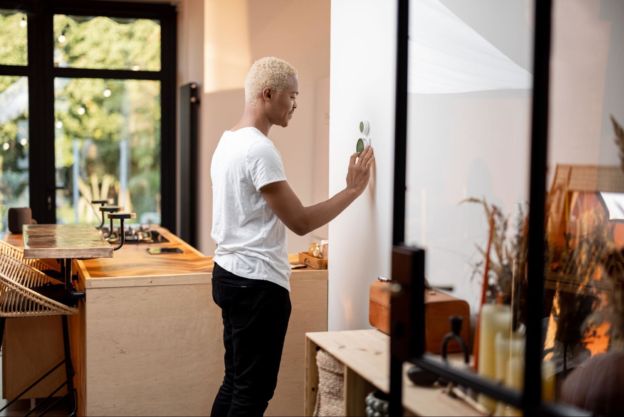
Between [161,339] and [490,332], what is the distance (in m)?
2.02

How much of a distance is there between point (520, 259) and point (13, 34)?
6333mm

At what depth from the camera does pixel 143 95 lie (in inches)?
304

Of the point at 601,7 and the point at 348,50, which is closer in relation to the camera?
the point at 601,7

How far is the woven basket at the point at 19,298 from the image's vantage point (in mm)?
3467

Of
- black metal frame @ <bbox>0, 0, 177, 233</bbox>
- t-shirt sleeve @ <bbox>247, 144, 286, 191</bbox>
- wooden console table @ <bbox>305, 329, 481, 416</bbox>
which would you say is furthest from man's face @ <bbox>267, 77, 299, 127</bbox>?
black metal frame @ <bbox>0, 0, 177, 233</bbox>

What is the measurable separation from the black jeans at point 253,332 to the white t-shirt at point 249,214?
0.05 meters

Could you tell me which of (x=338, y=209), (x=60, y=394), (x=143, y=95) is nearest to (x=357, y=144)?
(x=338, y=209)

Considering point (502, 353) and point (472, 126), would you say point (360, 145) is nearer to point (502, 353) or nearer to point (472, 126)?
point (472, 126)

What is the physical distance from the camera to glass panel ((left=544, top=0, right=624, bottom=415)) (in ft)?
7.50

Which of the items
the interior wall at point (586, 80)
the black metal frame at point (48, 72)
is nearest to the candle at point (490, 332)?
the interior wall at point (586, 80)

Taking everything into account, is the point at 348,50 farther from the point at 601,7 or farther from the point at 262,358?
the point at 262,358

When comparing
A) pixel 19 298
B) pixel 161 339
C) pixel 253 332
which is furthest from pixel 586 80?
pixel 19 298

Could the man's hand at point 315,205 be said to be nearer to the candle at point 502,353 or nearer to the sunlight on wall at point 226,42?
the candle at point 502,353

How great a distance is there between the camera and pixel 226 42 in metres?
6.25
